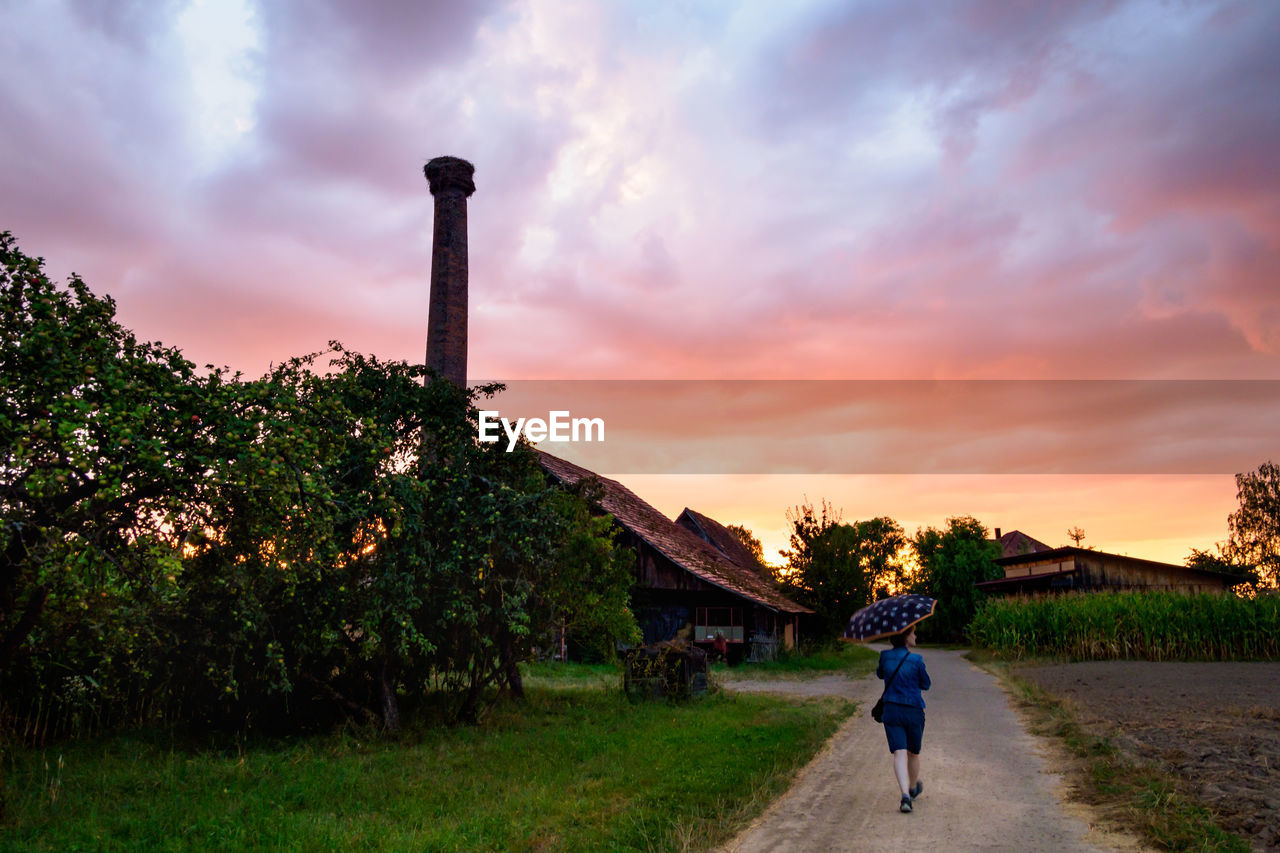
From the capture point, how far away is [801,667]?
1190 inches

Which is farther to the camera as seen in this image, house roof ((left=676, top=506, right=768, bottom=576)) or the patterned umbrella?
house roof ((left=676, top=506, right=768, bottom=576))

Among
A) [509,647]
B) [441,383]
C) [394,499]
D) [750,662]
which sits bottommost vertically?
[750,662]

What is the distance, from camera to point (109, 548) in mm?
8766

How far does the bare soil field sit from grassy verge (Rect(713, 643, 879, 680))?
6381 millimetres

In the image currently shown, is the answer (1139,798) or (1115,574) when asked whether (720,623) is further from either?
(1115,574)

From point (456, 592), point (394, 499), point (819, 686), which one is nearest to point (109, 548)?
point (394, 499)

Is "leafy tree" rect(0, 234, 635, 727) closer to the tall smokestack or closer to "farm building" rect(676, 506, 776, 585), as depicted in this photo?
the tall smokestack

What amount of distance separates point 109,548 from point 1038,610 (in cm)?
3111

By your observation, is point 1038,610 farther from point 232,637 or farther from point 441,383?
point 232,637

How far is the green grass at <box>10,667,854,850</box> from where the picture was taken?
725 cm

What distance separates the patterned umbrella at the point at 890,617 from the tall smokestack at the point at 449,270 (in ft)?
61.3

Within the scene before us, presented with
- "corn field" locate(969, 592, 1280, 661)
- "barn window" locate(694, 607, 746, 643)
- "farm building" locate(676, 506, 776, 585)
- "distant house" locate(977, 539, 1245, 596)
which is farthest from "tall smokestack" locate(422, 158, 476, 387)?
"distant house" locate(977, 539, 1245, 596)

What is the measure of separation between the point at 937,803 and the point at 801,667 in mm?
22987

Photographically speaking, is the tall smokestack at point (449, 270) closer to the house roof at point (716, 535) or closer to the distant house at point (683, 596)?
the distant house at point (683, 596)
